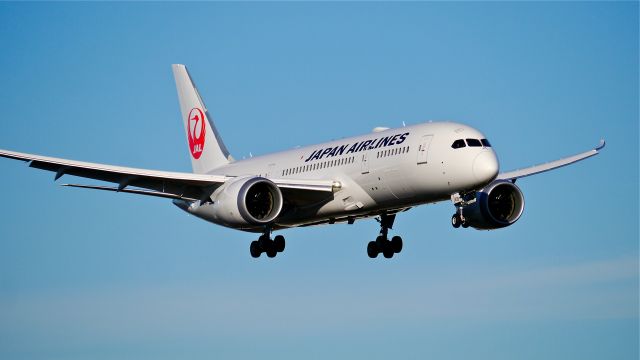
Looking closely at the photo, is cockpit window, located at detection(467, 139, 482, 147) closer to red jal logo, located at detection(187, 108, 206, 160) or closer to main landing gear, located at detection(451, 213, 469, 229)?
main landing gear, located at detection(451, 213, 469, 229)

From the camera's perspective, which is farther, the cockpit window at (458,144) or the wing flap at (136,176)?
the wing flap at (136,176)

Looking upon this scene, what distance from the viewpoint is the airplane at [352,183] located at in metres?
49.6

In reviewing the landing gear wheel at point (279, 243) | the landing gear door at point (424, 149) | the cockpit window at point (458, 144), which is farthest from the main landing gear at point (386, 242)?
the cockpit window at point (458, 144)

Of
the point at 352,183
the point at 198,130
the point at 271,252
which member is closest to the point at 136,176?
the point at 271,252

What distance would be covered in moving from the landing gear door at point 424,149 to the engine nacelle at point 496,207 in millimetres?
5627

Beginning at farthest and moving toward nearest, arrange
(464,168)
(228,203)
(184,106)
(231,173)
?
(184,106) < (231,173) < (228,203) < (464,168)

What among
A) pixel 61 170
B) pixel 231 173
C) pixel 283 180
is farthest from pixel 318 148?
pixel 61 170

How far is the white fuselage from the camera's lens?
4919cm

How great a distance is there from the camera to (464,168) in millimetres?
48906

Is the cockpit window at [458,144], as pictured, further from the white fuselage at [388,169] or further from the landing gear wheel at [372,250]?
the landing gear wheel at [372,250]

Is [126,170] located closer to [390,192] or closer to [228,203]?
[228,203]

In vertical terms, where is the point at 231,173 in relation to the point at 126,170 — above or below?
above

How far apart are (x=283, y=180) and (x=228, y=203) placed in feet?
10.0

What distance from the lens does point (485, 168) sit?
1917 inches
